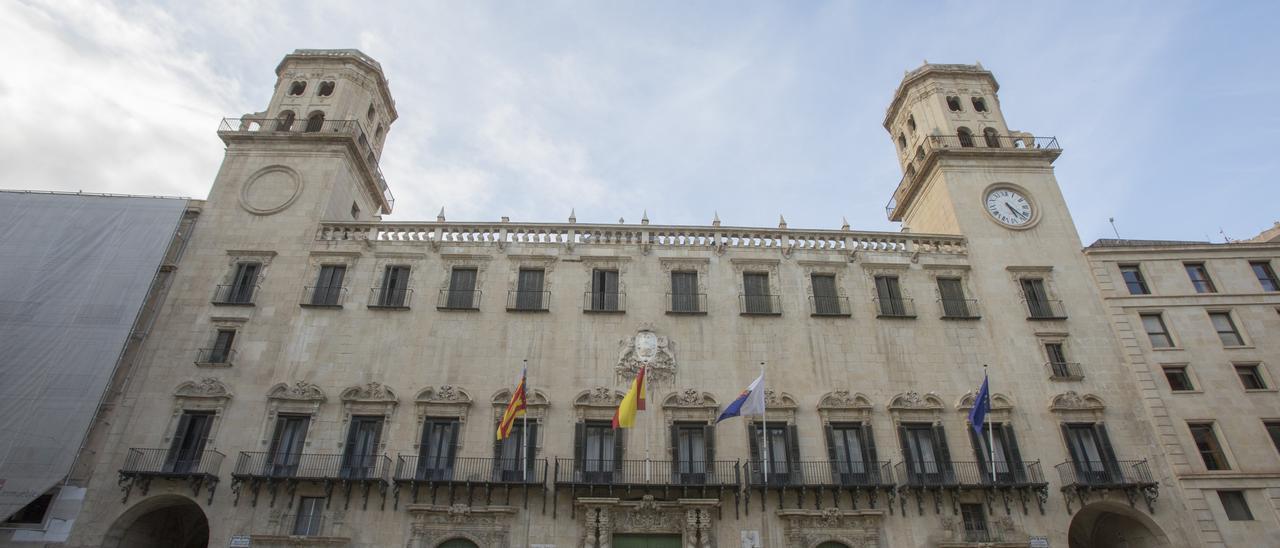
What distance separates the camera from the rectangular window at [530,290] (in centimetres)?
3053

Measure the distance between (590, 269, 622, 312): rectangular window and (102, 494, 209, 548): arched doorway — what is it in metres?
16.7

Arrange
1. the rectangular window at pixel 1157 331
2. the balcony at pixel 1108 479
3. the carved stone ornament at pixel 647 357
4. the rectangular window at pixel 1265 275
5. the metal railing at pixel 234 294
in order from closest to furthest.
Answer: the balcony at pixel 1108 479
the carved stone ornament at pixel 647 357
the metal railing at pixel 234 294
the rectangular window at pixel 1157 331
the rectangular window at pixel 1265 275

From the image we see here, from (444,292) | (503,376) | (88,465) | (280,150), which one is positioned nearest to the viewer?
(88,465)

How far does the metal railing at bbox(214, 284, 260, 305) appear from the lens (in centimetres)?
3002

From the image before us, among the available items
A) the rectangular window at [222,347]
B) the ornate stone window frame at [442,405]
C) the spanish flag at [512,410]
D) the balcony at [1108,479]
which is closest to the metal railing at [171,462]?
the rectangular window at [222,347]

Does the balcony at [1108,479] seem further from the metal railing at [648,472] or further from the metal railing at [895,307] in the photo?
the metal railing at [648,472]

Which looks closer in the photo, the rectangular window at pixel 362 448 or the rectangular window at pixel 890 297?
the rectangular window at pixel 362 448

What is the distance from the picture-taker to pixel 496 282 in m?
31.2

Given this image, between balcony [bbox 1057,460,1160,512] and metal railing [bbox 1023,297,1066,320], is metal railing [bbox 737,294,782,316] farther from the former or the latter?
balcony [bbox 1057,460,1160,512]

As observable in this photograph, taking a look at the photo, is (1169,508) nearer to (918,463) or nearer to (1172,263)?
(918,463)

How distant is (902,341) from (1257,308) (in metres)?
16.0

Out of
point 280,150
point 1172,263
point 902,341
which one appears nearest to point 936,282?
point 902,341

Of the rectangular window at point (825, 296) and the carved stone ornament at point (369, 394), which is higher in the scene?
the rectangular window at point (825, 296)

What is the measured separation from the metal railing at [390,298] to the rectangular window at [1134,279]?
1269 inches
